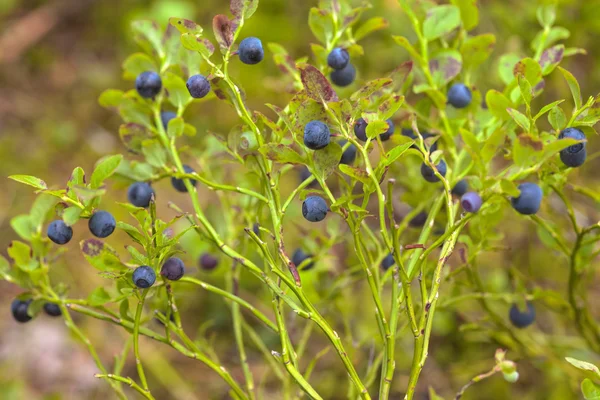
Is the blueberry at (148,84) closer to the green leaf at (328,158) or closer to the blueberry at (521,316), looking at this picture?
the green leaf at (328,158)

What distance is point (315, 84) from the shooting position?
0.68 meters

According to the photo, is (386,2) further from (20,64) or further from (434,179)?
(434,179)

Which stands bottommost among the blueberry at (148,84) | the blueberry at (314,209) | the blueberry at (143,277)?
the blueberry at (143,277)

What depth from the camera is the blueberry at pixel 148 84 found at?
87 cm

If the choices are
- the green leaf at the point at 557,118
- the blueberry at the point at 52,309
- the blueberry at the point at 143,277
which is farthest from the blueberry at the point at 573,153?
the blueberry at the point at 52,309

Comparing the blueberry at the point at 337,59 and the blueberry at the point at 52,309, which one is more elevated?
the blueberry at the point at 337,59

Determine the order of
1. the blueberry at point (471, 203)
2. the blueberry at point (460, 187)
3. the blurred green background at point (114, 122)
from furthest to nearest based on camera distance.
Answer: the blurred green background at point (114, 122)
the blueberry at point (460, 187)
the blueberry at point (471, 203)

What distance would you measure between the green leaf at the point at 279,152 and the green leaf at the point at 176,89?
0.24m

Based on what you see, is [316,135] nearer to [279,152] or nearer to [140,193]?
[279,152]

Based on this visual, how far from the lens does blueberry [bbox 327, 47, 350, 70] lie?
822 mm

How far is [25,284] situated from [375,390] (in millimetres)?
881

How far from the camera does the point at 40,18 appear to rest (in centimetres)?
277

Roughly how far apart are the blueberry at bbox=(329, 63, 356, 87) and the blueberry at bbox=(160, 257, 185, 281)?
32 cm

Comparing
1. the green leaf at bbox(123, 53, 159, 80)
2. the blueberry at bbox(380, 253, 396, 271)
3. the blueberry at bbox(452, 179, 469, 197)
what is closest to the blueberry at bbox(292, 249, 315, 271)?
the blueberry at bbox(380, 253, 396, 271)
